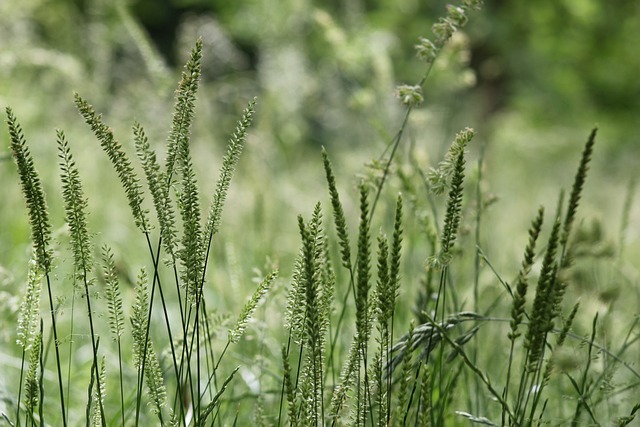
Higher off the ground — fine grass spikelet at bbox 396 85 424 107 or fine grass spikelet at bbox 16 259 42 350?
fine grass spikelet at bbox 396 85 424 107

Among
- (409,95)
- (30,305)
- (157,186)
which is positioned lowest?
(30,305)

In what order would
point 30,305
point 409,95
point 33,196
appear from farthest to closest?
point 409,95
point 30,305
point 33,196

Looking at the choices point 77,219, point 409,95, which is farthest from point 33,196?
point 409,95

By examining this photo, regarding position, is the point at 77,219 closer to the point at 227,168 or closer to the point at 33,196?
the point at 33,196

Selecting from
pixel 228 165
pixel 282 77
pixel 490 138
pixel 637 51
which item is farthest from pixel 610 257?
pixel 637 51

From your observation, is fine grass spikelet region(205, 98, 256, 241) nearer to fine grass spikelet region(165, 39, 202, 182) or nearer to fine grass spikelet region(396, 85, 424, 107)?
fine grass spikelet region(165, 39, 202, 182)

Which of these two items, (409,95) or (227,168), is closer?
(227,168)

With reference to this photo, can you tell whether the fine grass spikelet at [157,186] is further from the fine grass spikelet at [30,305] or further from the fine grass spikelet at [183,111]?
the fine grass spikelet at [30,305]

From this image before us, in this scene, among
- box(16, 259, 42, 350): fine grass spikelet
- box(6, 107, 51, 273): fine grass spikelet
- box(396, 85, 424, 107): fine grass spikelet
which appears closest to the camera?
box(6, 107, 51, 273): fine grass spikelet

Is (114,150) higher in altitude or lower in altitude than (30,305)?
higher

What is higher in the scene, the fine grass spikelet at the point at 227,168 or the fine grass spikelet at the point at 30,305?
the fine grass spikelet at the point at 227,168

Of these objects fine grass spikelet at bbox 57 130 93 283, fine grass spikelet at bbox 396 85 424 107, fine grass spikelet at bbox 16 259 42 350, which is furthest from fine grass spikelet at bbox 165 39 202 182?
fine grass spikelet at bbox 396 85 424 107

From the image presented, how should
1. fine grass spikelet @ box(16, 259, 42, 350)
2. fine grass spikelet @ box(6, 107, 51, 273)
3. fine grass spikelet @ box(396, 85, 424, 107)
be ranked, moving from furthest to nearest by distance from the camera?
fine grass spikelet @ box(396, 85, 424, 107) < fine grass spikelet @ box(16, 259, 42, 350) < fine grass spikelet @ box(6, 107, 51, 273)

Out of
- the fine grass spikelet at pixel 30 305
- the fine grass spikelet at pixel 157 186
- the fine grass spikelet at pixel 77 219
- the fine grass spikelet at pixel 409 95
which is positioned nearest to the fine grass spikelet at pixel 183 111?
the fine grass spikelet at pixel 157 186
